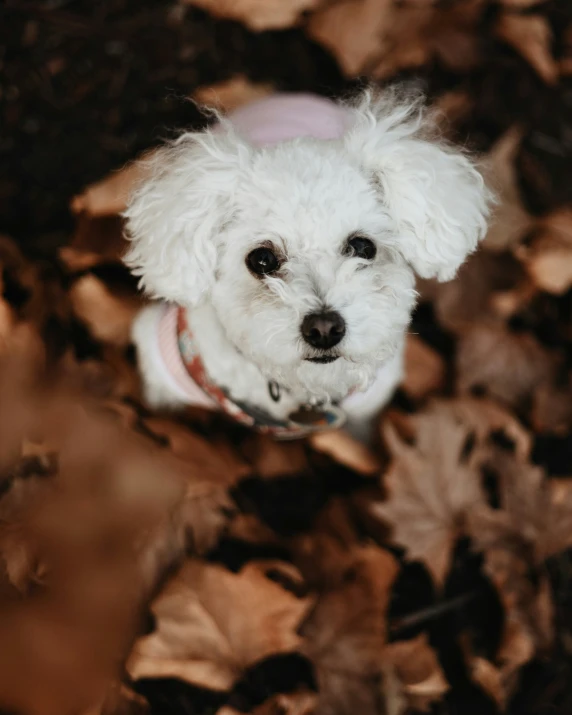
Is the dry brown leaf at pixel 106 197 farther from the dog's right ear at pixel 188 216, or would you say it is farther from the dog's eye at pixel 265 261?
the dog's eye at pixel 265 261

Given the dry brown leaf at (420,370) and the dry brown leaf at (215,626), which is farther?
the dry brown leaf at (420,370)

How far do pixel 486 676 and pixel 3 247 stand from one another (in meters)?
1.78

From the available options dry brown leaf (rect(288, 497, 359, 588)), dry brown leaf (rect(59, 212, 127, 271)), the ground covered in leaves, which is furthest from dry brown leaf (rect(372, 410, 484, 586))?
dry brown leaf (rect(59, 212, 127, 271))

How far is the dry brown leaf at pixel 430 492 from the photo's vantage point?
184 centimetres

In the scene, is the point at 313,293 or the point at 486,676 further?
the point at 486,676

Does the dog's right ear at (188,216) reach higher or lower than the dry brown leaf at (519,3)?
lower

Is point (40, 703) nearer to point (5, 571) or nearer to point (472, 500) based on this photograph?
point (5, 571)

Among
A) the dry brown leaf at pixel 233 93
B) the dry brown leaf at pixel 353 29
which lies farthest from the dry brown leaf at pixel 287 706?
the dry brown leaf at pixel 353 29

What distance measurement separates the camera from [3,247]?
78.5 inches

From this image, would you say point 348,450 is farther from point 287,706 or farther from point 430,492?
point 287,706

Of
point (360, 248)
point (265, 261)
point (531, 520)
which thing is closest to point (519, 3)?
point (360, 248)

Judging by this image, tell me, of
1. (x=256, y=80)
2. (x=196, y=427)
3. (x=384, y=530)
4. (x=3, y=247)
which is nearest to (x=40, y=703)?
(x=196, y=427)

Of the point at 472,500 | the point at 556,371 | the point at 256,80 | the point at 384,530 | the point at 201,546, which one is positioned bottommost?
the point at 201,546

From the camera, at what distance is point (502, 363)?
2.14 metres
